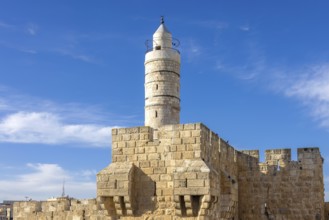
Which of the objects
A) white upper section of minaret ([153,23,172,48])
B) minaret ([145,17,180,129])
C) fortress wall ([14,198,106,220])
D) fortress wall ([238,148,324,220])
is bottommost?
fortress wall ([14,198,106,220])

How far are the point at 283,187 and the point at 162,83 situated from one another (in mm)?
14826

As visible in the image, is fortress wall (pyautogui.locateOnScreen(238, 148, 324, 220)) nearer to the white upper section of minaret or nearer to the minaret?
the minaret

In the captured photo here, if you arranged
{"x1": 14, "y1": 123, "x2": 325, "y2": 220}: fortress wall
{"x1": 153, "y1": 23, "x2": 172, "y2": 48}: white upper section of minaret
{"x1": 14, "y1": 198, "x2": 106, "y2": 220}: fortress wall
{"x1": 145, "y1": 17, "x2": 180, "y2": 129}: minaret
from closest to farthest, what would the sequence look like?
{"x1": 14, "y1": 123, "x2": 325, "y2": 220}: fortress wall, {"x1": 14, "y1": 198, "x2": 106, "y2": 220}: fortress wall, {"x1": 145, "y1": 17, "x2": 180, "y2": 129}: minaret, {"x1": 153, "y1": 23, "x2": 172, "y2": 48}: white upper section of minaret

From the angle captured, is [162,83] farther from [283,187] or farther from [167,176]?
[167,176]

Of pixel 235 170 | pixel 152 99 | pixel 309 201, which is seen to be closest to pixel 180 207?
pixel 235 170

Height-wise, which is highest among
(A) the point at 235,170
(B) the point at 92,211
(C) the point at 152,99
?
(C) the point at 152,99

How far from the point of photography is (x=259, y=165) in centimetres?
1448

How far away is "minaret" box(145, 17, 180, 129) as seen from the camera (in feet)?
91.3

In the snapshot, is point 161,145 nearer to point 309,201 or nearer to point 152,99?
point 309,201

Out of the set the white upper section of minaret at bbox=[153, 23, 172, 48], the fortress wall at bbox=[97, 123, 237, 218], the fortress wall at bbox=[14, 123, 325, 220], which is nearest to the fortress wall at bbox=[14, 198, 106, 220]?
the fortress wall at bbox=[14, 123, 325, 220]

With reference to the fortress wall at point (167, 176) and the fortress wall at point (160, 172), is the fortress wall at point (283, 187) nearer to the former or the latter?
the fortress wall at point (167, 176)

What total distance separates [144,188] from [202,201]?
4.65ft

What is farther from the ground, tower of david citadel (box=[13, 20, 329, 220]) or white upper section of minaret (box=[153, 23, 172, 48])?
white upper section of minaret (box=[153, 23, 172, 48])

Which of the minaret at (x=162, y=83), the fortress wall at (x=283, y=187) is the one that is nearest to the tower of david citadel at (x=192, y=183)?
the fortress wall at (x=283, y=187)
